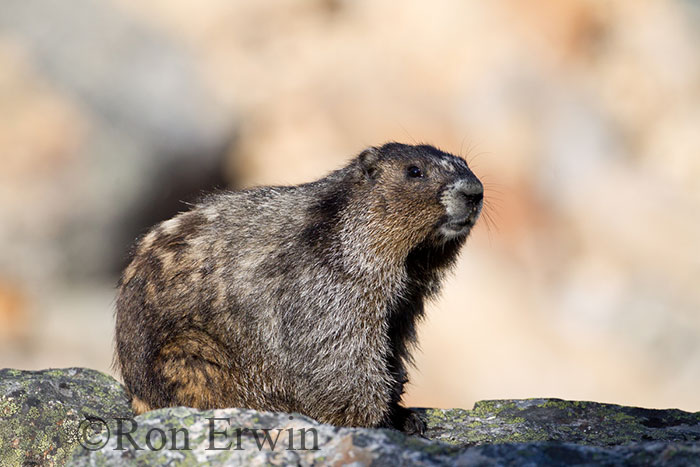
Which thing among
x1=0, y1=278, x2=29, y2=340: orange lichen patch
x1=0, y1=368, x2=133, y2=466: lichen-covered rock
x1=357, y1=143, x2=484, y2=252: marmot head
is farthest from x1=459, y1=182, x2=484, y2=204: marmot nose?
x1=0, y1=278, x2=29, y2=340: orange lichen patch

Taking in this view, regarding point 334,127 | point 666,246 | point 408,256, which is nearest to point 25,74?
point 334,127

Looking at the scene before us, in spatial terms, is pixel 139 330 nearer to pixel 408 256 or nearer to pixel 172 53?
pixel 408 256

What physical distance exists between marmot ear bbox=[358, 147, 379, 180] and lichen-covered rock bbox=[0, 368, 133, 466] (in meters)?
2.70

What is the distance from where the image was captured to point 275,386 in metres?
6.17

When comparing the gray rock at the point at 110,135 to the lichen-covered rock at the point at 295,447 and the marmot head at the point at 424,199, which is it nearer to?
the marmot head at the point at 424,199

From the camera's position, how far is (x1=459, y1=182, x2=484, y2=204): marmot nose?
6.16 m

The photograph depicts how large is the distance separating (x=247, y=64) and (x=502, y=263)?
213 inches

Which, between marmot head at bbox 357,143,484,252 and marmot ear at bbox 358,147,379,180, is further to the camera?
marmot ear at bbox 358,147,379,180

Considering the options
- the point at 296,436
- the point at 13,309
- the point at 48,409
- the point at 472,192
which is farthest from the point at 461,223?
the point at 13,309

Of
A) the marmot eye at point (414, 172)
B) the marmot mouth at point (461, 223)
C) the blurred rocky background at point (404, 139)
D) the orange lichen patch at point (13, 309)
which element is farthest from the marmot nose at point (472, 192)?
the orange lichen patch at point (13, 309)

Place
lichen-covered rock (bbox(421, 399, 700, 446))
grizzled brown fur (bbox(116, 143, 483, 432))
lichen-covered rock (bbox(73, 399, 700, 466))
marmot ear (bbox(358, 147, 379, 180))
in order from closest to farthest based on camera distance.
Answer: lichen-covered rock (bbox(73, 399, 700, 466)), grizzled brown fur (bbox(116, 143, 483, 432)), lichen-covered rock (bbox(421, 399, 700, 446)), marmot ear (bbox(358, 147, 379, 180))

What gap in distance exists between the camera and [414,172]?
6.44 meters

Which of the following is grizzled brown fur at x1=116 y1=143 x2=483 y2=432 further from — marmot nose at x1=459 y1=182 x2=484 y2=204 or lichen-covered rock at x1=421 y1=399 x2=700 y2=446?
lichen-covered rock at x1=421 y1=399 x2=700 y2=446

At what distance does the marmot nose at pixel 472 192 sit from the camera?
616 centimetres
